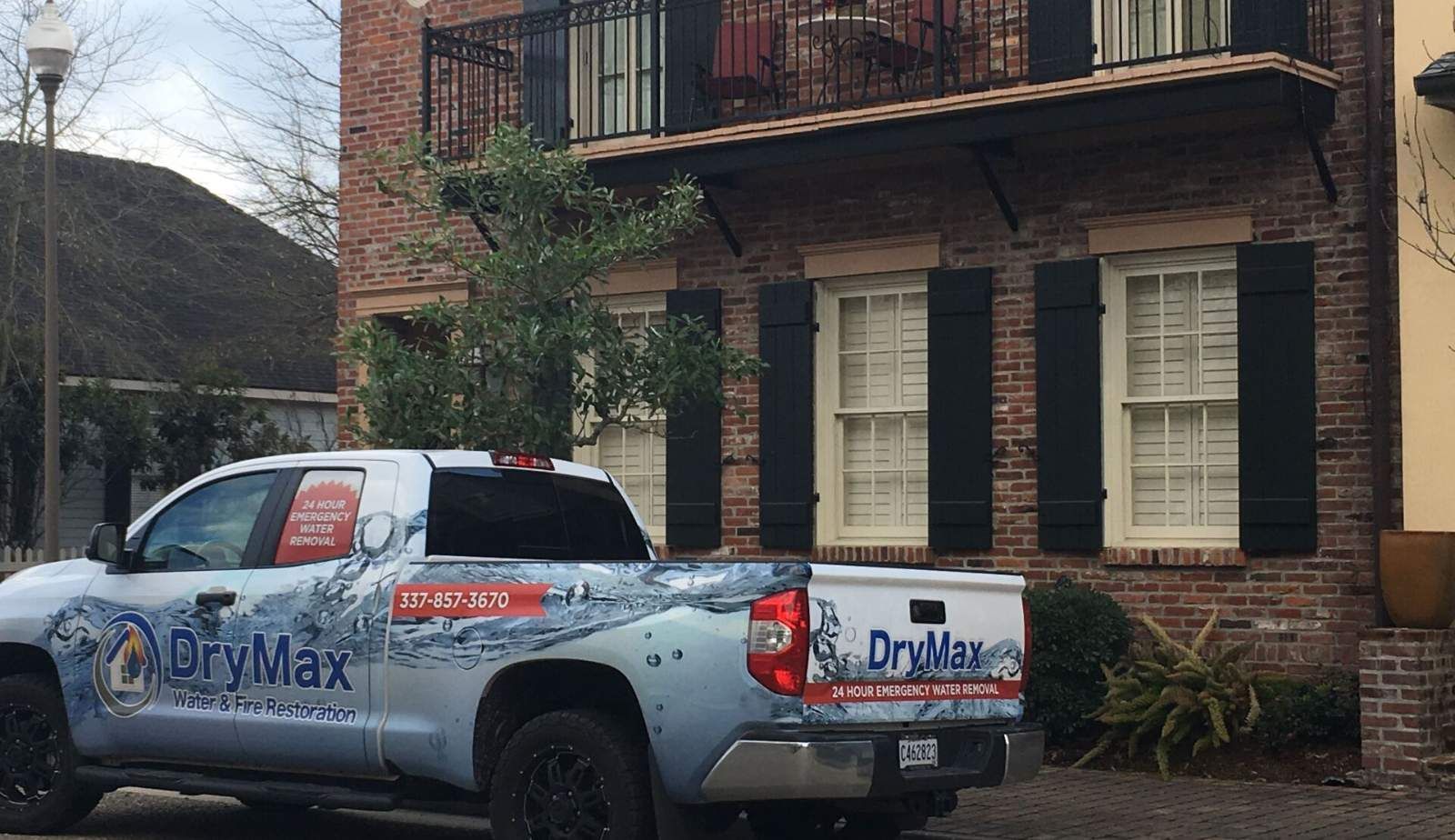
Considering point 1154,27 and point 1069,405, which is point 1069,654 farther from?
point 1154,27

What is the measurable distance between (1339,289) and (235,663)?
7.08 meters

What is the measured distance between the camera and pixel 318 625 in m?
8.62

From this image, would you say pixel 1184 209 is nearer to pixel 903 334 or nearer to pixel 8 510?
pixel 903 334

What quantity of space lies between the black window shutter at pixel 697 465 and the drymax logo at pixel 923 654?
680 cm

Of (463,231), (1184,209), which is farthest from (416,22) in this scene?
(1184,209)

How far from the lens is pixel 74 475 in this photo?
84.0 ft

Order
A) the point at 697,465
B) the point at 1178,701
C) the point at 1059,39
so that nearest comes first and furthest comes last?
the point at 1178,701 < the point at 1059,39 < the point at 697,465

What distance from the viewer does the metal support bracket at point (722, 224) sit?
48.1 feet

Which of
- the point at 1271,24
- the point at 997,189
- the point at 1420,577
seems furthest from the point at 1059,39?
the point at 1420,577

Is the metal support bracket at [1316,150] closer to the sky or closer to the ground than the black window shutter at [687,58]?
closer to the ground

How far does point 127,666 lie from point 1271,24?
25.3ft

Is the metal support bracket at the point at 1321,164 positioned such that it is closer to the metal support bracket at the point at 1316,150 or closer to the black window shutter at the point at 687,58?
the metal support bracket at the point at 1316,150

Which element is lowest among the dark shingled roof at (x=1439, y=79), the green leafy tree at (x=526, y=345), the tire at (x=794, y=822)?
the tire at (x=794, y=822)

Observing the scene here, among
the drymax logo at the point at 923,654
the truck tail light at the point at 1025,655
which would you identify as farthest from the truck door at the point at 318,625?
the truck tail light at the point at 1025,655
